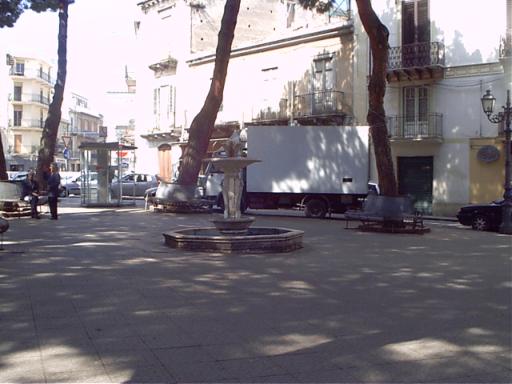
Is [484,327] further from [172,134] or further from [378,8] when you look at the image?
[172,134]

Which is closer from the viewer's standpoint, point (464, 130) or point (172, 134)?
point (464, 130)

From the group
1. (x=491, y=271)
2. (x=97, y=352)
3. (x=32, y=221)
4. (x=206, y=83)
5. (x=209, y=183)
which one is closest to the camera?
(x=97, y=352)

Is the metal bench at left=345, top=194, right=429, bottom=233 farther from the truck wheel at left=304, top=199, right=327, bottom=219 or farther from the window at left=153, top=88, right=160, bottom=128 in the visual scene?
the window at left=153, top=88, right=160, bottom=128

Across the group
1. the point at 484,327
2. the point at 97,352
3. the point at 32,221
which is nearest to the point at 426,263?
the point at 484,327

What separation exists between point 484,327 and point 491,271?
3915 mm

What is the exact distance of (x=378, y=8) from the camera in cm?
2838

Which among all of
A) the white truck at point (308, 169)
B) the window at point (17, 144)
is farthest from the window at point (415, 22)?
the window at point (17, 144)

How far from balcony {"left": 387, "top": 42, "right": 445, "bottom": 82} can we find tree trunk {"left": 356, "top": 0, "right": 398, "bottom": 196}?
10448 millimetres

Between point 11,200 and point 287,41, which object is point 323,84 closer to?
point 287,41

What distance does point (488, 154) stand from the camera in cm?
2525

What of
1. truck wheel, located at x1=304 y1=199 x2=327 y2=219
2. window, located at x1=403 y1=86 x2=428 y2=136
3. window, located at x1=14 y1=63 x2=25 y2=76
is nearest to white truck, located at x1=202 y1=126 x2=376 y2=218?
truck wheel, located at x1=304 y1=199 x2=327 y2=219

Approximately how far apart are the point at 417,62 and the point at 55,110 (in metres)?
15.8

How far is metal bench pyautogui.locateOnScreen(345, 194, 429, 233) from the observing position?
16.3 meters

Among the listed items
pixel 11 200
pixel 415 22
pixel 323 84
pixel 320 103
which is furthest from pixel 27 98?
pixel 11 200
